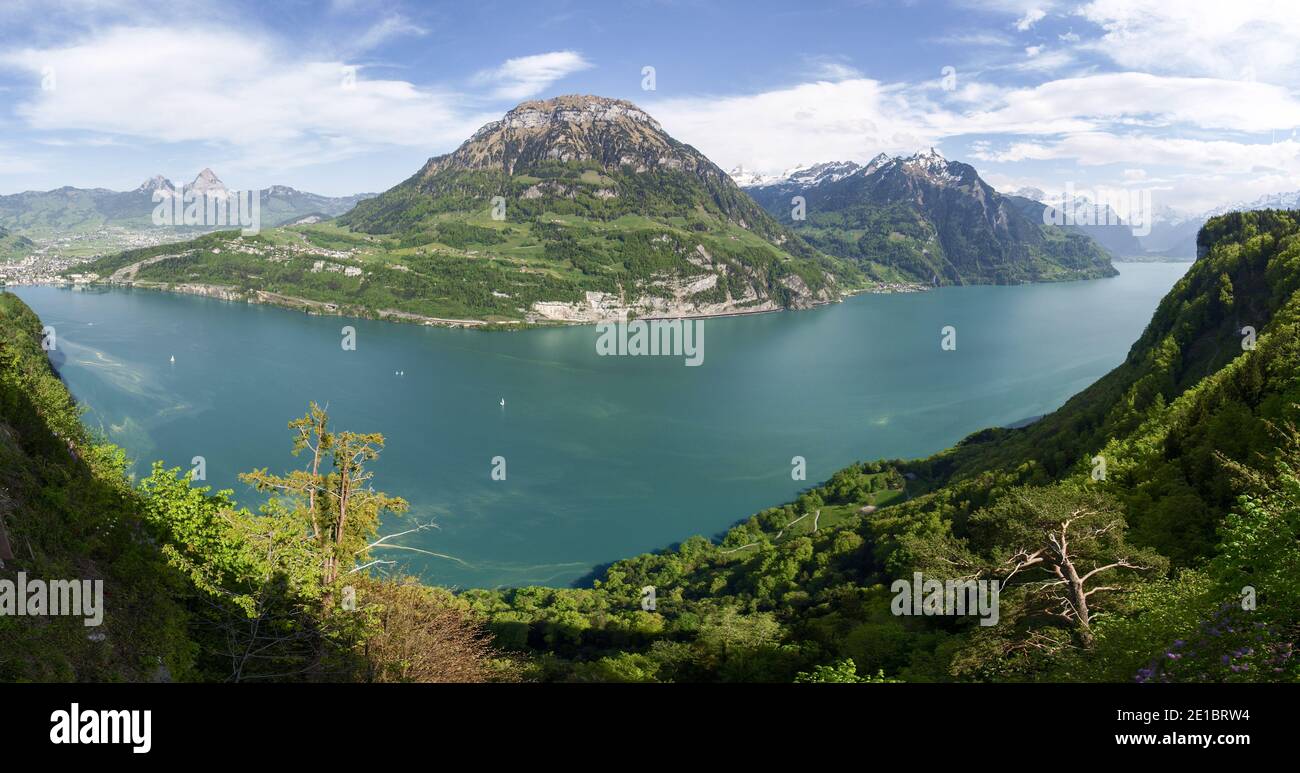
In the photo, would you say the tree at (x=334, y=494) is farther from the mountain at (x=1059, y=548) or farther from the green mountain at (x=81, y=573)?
the mountain at (x=1059, y=548)

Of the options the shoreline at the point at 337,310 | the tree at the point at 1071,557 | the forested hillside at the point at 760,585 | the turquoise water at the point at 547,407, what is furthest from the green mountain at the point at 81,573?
the shoreline at the point at 337,310

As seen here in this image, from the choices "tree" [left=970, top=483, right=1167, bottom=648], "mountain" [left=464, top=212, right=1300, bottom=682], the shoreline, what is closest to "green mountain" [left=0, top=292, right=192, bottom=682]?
"mountain" [left=464, top=212, right=1300, bottom=682]

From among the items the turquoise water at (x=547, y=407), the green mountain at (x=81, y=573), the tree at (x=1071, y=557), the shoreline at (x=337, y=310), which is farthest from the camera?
the shoreline at (x=337, y=310)

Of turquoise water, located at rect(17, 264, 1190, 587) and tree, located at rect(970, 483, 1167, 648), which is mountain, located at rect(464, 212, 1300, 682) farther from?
turquoise water, located at rect(17, 264, 1190, 587)

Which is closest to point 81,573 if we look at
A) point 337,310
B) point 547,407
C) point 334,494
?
point 334,494

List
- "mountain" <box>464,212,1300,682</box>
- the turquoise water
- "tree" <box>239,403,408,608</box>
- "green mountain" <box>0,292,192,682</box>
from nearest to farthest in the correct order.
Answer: "green mountain" <box>0,292,192,682</box> < "mountain" <box>464,212,1300,682</box> < "tree" <box>239,403,408,608</box> < the turquoise water

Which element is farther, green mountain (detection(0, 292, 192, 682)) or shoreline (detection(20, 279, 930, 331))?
shoreline (detection(20, 279, 930, 331))

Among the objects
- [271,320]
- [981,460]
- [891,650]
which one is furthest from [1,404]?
[271,320]

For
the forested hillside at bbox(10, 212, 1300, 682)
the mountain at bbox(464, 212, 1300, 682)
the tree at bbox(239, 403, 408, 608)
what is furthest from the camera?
the tree at bbox(239, 403, 408, 608)

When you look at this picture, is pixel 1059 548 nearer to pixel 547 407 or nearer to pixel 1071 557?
pixel 1071 557
